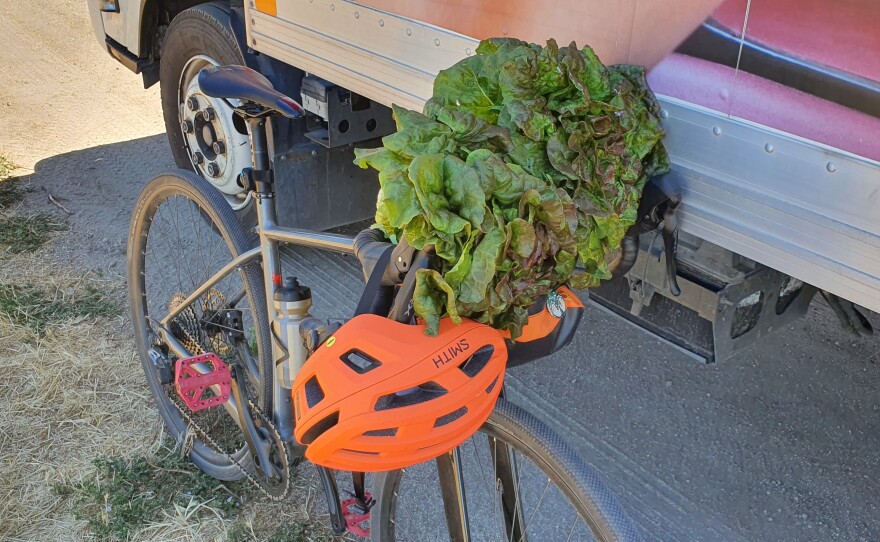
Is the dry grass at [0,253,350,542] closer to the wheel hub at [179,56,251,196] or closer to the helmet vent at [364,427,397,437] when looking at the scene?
the wheel hub at [179,56,251,196]

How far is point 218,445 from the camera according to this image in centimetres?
308

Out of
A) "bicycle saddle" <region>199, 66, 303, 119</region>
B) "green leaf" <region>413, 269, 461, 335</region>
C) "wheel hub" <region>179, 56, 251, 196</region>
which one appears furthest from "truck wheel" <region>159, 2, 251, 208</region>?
"green leaf" <region>413, 269, 461, 335</region>

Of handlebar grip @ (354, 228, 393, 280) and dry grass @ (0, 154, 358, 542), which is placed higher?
handlebar grip @ (354, 228, 393, 280)

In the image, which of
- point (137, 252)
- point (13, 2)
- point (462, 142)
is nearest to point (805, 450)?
point (462, 142)

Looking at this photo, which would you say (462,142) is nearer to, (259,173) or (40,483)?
(259,173)

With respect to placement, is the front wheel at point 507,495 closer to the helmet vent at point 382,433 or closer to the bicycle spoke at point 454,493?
the bicycle spoke at point 454,493

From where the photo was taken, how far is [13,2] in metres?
10.3

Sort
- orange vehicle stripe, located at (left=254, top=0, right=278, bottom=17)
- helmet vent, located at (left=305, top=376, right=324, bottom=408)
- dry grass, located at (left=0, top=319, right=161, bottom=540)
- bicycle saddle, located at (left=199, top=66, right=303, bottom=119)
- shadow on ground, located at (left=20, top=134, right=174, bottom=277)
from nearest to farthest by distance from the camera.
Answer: helmet vent, located at (left=305, top=376, right=324, bottom=408), bicycle saddle, located at (left=199, top=66, right=303, bottom=119), dry grass, located at (left=0, top=319, right=161, bottom=540), orange vehicle stripe, located at (left=254, top=0, right=278, bottom=17), shadow on ground, located at (left=20, top=134, right=174, bottom=277)

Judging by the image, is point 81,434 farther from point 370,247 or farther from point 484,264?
point 484,264

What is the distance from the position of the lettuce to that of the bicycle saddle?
1.81 ft

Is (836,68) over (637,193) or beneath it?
over

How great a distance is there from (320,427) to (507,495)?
2.49ft

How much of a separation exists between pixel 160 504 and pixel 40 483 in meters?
0.54

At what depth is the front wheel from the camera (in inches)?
66.8
